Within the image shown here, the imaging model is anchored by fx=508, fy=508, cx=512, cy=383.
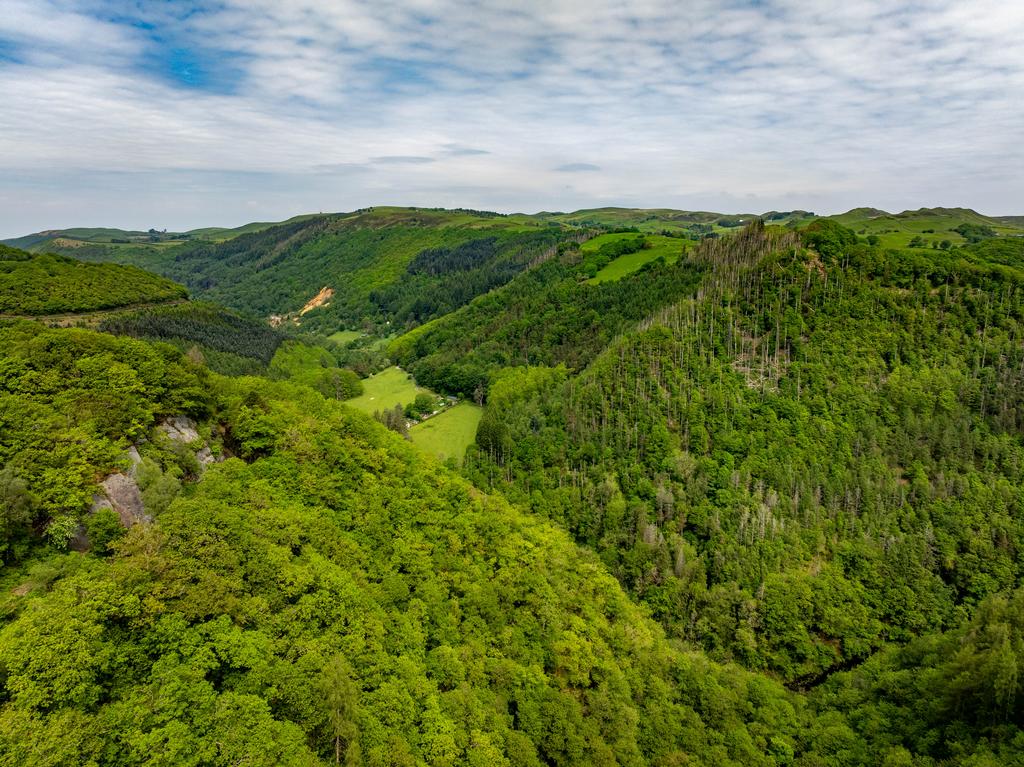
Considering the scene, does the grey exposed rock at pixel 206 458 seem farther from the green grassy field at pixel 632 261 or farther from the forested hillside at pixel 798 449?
the green grassy field at pixel 632 261

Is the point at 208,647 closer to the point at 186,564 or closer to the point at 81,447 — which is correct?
the point at 186,564

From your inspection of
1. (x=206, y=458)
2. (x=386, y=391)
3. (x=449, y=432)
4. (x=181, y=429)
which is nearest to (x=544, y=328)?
(x=449, y=432)

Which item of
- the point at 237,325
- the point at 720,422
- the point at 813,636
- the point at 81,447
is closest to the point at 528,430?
the point at 720,422

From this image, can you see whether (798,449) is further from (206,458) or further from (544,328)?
(206,458)

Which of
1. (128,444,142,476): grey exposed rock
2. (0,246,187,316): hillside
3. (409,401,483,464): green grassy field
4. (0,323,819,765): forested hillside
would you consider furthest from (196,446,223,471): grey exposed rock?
(0,246,187,316): hillside

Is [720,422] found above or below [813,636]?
above

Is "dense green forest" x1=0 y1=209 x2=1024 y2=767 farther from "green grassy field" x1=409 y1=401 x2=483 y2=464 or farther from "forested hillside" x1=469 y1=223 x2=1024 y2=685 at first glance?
"green grassy field" x1=409 y1=401 x2=483 y2=464

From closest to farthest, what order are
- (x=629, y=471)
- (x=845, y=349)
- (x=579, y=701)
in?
(x=579, y=701), (x=629, y=471), (x=845, y=349)
